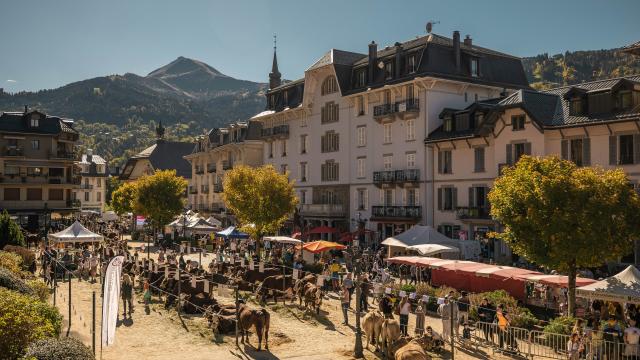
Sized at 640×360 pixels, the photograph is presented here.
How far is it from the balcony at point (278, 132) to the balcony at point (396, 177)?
51.5 ft

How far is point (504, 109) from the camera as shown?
3884cm

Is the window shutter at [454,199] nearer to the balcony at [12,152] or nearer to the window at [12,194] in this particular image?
the balcony at [12,152]

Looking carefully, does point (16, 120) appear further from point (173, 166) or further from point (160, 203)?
point (173, 166)

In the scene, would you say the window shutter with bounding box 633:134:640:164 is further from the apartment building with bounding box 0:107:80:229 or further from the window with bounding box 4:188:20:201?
the window with bounding box 4:188:20:201

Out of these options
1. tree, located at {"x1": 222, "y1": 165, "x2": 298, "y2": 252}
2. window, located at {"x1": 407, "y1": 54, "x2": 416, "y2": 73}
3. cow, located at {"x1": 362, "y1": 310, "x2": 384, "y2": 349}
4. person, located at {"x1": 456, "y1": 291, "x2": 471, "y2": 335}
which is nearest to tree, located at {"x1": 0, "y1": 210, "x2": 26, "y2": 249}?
tree, located at {"x1": 222, "y1": 165, "x2": 298, "y2": 252}

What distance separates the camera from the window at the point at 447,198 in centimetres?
4378

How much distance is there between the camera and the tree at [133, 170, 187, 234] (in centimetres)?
5969

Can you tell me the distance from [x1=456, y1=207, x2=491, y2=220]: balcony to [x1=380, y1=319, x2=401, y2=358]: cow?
77.1 ft

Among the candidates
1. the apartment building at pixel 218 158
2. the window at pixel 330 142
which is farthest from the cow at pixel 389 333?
the apartment building at pixel 218 158

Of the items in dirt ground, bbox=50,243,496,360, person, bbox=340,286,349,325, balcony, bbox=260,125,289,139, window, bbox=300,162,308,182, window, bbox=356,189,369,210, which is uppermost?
balcony, bbox=260,125,289,139

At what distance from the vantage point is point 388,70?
5003cm

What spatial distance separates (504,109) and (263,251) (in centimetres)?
2290

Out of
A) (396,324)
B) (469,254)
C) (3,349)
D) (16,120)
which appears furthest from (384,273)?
(16,120)

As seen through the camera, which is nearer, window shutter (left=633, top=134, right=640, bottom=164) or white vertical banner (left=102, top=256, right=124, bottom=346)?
white vertical banner (left=102, top=256, right=124, bottom=346)
